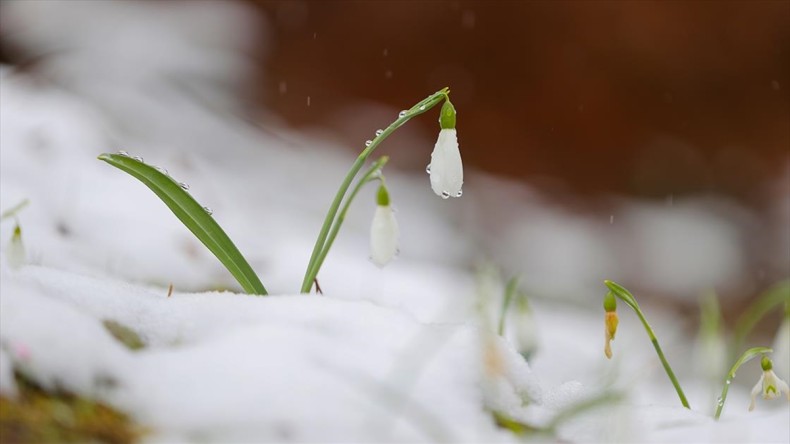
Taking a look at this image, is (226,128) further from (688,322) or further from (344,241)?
(688,322)

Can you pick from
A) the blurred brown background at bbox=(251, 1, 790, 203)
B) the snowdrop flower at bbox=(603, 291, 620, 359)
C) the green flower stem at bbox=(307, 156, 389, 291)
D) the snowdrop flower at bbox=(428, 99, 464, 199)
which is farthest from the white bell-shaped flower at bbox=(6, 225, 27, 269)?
the blurred brown background at bbox=(251, 1, 790, 203)

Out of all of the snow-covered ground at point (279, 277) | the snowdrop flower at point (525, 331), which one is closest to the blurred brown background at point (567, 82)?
the snow-covered ground at point (279, 277)

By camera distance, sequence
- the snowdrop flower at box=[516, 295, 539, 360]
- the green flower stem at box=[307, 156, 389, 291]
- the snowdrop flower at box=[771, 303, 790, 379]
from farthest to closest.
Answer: the snowdrop flower at box=[516, 295, 539, 360] → the snowdrop flower at box=[771, 303, 790, 379] → the green flower stem at box=[307, 156, 389, 291]

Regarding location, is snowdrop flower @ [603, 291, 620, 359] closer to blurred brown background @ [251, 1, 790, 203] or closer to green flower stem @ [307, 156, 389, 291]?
green flower stem @ [307, 156, 389, 291]

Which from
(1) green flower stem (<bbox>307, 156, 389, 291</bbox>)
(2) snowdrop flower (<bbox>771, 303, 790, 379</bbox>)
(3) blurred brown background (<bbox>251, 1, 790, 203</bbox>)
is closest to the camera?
(1) green flower stem (<bbox>307, 156, 389, 291</bbox>)

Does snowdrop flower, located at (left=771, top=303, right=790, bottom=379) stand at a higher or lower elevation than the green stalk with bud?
lower

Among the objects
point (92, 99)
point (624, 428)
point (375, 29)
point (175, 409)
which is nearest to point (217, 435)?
point (175, 409)

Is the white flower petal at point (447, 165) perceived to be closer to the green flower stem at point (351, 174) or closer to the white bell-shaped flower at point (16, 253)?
the green flower stem at point (351, 174)
